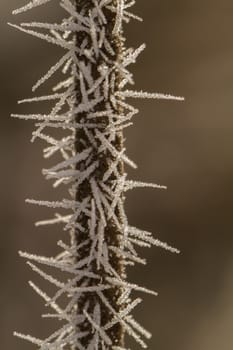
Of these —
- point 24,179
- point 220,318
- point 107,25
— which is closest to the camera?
point 107,25

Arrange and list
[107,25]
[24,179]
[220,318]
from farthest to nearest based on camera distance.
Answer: [24,179], [220,318], [107,25]

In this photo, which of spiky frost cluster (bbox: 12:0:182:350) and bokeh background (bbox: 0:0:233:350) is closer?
spiky frost cluster (bbox: 12:0:182:350)

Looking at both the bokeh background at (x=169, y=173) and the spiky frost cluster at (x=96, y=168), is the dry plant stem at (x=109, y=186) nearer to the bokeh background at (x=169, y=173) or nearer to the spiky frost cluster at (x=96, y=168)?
the spiky frost cluster at (x=96, y=168)

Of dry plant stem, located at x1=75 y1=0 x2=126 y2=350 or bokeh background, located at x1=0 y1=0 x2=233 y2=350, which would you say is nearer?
dry plant stem, located at x1=75 y1=0 x2=126 y2=350

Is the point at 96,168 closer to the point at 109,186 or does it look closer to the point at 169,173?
the point at 109,186

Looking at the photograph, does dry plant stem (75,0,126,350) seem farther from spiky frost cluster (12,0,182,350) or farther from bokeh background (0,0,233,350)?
bokeh background (0,0,233,350)

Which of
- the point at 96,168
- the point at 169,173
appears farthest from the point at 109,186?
the point at 169,173

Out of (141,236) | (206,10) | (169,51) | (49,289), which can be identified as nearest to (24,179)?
(49,289)

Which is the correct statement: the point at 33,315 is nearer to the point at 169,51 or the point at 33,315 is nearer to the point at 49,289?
the point at 49,289

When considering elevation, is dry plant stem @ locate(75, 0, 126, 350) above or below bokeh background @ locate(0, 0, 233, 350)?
below

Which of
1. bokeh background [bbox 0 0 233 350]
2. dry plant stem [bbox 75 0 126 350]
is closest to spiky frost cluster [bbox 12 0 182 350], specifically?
dry plant stem [bbox 75 0 126 350]
